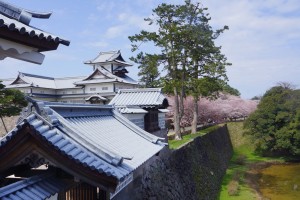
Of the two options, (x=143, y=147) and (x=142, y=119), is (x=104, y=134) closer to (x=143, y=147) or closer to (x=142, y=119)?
(x=143, y=147)

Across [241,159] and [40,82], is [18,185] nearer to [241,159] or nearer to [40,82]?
[241,159]

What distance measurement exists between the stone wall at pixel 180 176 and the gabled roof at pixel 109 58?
63.9 feet

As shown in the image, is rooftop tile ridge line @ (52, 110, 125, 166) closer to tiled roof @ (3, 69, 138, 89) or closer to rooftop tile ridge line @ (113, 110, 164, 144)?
rooftop tile ridge line @ (113, 110, 164, 144)

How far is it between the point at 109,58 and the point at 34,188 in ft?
123

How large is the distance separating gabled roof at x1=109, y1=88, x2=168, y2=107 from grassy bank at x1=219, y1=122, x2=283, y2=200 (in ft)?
26.3

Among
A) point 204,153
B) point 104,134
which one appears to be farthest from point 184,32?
point 104,134

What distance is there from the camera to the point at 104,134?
7.77 metres

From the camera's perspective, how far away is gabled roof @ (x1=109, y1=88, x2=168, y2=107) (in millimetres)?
17562

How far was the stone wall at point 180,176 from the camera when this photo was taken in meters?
11.6

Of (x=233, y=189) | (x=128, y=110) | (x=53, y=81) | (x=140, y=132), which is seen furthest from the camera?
(x=53, y=81)

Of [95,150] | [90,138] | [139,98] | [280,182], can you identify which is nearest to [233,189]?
[280,182]

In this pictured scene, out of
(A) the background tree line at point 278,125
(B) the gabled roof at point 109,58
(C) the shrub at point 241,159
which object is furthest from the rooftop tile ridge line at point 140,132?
(B) the gabled roof at point 109,58

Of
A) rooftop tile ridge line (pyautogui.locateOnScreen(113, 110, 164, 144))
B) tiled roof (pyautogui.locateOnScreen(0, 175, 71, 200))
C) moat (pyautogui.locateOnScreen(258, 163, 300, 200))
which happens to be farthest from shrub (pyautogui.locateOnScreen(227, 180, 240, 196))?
tiled roof (pyautogui.locateOnScreen(0, 175, 71, 200))

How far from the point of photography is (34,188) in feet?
14.9
